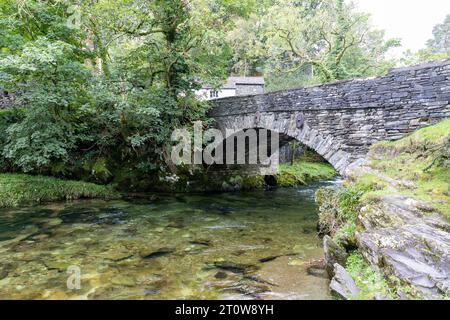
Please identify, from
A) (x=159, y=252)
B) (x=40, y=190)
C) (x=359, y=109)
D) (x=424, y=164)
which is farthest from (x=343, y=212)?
(x=40, y=190)

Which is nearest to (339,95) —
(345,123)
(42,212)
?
(345,123)

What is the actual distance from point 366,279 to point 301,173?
16714 mm

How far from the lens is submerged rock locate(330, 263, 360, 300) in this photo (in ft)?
13.6

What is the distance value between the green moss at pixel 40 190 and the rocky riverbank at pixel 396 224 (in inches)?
368

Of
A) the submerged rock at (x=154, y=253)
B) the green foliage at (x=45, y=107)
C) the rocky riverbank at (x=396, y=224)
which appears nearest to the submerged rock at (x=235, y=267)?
the submerged rock at (x=154, y=253)

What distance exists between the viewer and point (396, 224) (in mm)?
4672

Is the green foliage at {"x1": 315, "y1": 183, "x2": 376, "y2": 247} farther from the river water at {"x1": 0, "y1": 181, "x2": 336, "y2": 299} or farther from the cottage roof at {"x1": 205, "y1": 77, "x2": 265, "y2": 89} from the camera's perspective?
the cottage roof at {"x1": 205, "y1": 77, "x2": 265, "y2": 89}

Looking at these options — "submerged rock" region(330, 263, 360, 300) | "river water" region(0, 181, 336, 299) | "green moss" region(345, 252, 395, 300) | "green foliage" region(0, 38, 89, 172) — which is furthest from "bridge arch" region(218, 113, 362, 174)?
"green foliage" region(0, 38, 89, 172)

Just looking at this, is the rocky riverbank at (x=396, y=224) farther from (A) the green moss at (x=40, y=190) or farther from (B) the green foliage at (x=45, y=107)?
(B) the green foliage at (x=45, y=107)

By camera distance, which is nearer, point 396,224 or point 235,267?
point 396,224

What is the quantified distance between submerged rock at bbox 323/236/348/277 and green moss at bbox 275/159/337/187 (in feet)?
40.0

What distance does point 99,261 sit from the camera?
20.5ft

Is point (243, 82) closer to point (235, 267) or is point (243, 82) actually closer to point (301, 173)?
point (301, 173)
